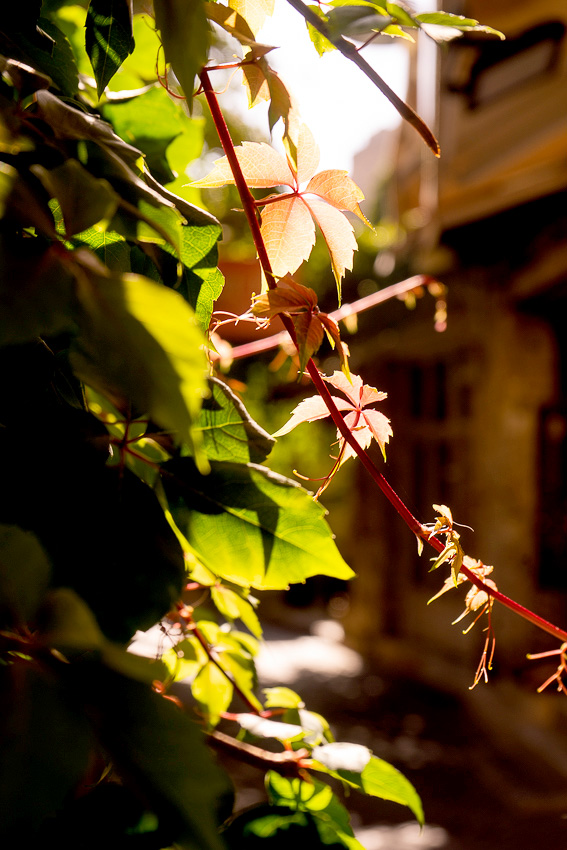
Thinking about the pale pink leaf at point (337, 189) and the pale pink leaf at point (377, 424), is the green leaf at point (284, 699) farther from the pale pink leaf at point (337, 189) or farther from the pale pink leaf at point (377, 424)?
the pale pink leaf at point (337, 189)

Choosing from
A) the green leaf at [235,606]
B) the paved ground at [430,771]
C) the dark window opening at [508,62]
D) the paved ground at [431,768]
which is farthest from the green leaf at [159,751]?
the dark window opening at [508,62]

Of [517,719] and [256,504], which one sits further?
[517,719]

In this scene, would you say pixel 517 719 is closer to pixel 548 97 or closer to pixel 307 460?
pixel 548 97

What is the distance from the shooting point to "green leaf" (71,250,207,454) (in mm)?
181

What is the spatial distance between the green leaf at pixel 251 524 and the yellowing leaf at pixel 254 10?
244mm

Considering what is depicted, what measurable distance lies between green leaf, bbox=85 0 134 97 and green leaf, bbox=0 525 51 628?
0.22 meters

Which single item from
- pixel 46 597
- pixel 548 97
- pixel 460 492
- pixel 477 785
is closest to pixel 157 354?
pixel 46 597

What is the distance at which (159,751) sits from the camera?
8.0 inches

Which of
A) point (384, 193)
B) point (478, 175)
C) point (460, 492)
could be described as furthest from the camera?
point (384, 193)

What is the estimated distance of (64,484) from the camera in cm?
27

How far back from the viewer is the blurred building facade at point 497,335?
2.96 metres

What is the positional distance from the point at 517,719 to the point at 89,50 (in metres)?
3.63

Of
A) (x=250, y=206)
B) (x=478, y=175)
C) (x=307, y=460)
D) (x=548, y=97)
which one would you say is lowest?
(x=307, y=460)

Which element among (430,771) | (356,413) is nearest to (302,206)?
(356,413)
